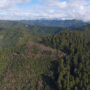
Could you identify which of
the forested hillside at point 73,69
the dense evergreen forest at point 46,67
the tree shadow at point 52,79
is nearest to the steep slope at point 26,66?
the dense evergreen forest at point 46,67

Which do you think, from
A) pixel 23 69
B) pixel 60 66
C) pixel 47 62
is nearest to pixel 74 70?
pixel 60 66

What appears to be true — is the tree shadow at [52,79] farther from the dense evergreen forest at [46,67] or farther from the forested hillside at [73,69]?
the forested hillside at [73,69]

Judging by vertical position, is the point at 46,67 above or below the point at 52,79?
above

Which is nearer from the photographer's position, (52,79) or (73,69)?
(52,79)

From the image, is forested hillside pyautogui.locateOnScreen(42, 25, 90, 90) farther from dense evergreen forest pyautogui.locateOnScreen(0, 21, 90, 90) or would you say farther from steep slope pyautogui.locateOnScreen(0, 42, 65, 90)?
steep slope pyautogui.locateOnScreen(0, 42, 65, 90)

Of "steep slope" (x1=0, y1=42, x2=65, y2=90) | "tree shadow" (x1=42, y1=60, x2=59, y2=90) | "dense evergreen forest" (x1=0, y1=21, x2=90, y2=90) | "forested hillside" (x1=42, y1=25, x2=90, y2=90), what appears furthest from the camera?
"steep slope" (x1=0, y1=42, x2=65, y2=90)

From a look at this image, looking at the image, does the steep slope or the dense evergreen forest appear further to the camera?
the steep slope

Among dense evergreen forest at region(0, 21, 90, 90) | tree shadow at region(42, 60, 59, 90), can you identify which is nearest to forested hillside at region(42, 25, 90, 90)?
dense evergreen forest at region(0, 21, 90, 90)

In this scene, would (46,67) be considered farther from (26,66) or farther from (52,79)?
(26,66)

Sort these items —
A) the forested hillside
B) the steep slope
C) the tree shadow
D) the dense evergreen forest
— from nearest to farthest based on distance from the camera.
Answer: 1. the forested hillside
2. the dense evergreen forest
3. the tree shadow
4. the steep slope

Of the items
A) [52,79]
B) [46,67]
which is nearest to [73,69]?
[52,79]

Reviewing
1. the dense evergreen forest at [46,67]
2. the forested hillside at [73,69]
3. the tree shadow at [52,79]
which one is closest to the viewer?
the forested hillside at [73,69]

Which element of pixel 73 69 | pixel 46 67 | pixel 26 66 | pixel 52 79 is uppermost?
pixel 73 69
